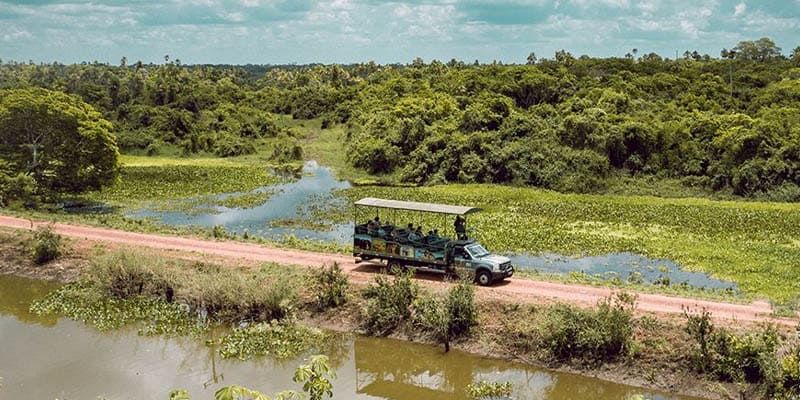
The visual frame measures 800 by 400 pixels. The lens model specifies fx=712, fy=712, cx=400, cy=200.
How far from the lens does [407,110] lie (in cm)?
6500

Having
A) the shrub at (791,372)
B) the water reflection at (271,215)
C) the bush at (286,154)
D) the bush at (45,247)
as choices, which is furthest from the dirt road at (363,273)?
the bush at (286,154)

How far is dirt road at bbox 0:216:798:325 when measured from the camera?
19391mm

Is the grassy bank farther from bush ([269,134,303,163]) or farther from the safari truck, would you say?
bush ([269,134,303,163])

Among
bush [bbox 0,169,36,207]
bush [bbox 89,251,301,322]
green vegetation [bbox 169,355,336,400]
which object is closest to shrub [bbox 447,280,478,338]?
bush [bbox 89,251,301,322]

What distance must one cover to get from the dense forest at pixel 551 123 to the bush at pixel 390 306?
25.7 metres

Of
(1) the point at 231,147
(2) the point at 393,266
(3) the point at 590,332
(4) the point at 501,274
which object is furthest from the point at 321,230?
(1) the point at 231,147

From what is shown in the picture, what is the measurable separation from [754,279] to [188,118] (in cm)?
6105

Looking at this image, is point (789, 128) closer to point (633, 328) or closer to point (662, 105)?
point (662, 105)

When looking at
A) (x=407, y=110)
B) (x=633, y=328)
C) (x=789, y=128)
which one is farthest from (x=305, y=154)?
(x=633, y=328)

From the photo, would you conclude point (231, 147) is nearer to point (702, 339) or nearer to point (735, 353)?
point (702, 339)

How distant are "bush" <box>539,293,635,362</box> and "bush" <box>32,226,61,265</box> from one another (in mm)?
18100

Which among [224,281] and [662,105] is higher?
[662,105]

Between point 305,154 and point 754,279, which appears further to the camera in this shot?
point 305,154

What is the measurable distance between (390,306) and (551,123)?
121 feet
